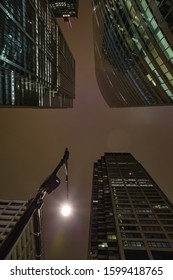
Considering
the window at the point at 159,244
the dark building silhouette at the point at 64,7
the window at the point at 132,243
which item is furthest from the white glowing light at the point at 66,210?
the dark building silhouette at the point at 64,7

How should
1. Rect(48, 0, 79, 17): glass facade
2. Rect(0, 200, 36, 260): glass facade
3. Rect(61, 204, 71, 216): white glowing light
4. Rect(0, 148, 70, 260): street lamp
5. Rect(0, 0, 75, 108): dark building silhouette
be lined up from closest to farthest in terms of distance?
Rect(0, 148, 70, 260): street lamp < Rect(61, 204, 71, 216): white glowing light < Rect(0, 0, 75, 108): dark building silhouette < Rect(0, 200, 36, 260): glass facade < Rect(48, 0, 79, 17): glass facade

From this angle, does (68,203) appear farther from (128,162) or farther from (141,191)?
(128,162)

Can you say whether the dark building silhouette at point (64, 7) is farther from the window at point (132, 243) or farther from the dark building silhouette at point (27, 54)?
the window at point (132, 243)

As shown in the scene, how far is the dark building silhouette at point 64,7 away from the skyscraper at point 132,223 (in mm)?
115935

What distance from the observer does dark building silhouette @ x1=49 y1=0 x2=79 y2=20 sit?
17688cm

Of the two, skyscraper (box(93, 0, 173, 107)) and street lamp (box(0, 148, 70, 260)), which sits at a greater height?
skyscraper (box(93, 0, 173, 107))

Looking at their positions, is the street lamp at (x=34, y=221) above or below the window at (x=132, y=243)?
above

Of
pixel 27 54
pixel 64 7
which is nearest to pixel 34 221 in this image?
pixel 27 54

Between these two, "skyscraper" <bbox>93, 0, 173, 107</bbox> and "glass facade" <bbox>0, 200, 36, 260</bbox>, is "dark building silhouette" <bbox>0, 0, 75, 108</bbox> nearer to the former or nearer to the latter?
"skyscraper" <bbox>93, 0, 173, 107</bbox>

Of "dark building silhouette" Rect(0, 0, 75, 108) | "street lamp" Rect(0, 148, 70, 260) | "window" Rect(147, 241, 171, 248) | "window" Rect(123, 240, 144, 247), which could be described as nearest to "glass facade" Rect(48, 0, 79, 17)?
"dark building silhouette" Rect(0, 0, 75, 108)

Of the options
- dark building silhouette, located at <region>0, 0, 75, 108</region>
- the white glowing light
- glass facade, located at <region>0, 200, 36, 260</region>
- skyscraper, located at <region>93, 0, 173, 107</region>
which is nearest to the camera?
the white glowing light

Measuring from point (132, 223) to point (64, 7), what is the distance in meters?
159

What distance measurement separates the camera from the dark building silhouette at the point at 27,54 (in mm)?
55569

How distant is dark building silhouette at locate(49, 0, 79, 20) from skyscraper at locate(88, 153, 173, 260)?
11593cm
